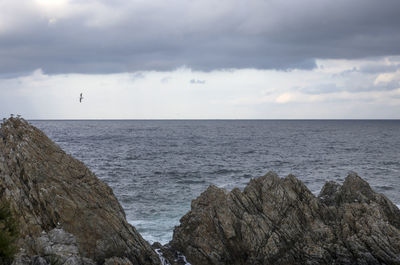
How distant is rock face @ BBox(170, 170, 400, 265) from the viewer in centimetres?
2469

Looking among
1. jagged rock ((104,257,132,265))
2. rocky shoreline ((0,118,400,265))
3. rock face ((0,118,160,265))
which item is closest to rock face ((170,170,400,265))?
rocky shoreline ((0,118,400,265))

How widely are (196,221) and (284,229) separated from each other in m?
6.09

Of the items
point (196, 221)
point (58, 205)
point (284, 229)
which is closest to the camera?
point (58, 205)

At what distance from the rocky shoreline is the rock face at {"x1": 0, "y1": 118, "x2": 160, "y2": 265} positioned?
2.1 inches

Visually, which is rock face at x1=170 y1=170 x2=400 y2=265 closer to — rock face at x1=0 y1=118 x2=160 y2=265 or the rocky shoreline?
the rocky shoreline

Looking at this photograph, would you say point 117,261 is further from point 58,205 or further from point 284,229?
point 284,229

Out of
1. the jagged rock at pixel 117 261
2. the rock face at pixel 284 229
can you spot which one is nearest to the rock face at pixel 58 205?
the jagged rock at pixel 117 261

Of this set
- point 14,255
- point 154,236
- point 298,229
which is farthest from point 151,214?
point 14,255

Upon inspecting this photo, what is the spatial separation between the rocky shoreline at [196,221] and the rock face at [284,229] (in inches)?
2.5

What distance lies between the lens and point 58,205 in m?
21.6

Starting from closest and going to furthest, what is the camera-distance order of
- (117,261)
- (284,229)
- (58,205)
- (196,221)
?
1. (117,261)
2. (58,205)
3. (284,229)
4. (196,221)

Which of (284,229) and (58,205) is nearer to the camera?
(58,205)

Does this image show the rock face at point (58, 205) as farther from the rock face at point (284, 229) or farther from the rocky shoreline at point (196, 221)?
the rock face at point (284, 229)

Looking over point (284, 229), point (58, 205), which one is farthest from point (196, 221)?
point (58, 205)
